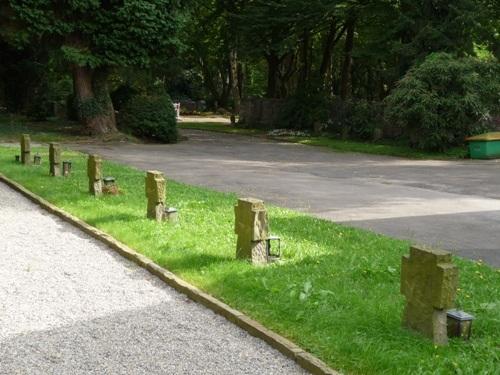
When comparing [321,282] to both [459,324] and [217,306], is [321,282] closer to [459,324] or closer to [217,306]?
[217,306]

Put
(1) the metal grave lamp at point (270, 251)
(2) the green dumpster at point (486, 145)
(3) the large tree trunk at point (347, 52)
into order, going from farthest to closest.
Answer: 1. (3) the large tree trunk at point (347, 52)
2. (2) the green dumpster at point (486, 145)
3. (1) the metal grave lamp at point (270, 251)

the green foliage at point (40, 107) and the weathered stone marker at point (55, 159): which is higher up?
the green foliage at point (40, 107)

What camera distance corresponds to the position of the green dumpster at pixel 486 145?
75.0 ft

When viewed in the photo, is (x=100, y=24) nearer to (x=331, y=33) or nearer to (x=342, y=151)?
(x=342, y=151)

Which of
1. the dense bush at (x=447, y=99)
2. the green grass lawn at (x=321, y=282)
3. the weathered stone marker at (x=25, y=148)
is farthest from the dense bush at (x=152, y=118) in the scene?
the green grass lawn at (x=321, y=282)

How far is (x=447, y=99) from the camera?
23969 millimetres

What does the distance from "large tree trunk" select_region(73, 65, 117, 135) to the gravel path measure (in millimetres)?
21084

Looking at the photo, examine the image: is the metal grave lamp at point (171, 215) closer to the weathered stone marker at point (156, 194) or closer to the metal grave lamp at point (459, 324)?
the weathered stone marker at point (156, 194)

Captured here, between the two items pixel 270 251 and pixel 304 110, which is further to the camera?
pixel 304 110

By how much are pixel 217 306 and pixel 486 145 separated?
62.1 feet

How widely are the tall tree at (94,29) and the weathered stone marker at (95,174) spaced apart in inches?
607

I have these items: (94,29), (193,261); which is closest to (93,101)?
(94,29)

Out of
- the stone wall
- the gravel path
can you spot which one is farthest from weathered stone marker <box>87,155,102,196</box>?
the stone wall

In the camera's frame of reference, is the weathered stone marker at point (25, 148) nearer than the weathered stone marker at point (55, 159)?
No
